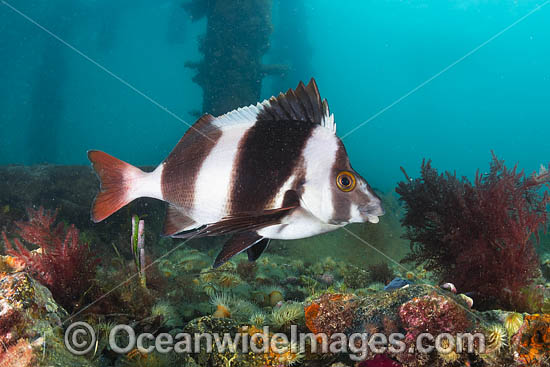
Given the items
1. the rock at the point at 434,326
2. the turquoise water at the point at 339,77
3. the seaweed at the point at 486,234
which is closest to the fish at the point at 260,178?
the rock at the point at 434,326

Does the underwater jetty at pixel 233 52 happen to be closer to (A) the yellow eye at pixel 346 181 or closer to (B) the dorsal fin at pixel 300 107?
(B) the dorsal fin at pixel 300 107

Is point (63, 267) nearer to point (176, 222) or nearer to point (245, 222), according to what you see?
point (176, 222)

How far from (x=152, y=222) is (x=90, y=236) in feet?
4.79

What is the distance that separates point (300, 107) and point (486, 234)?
2.67 meters

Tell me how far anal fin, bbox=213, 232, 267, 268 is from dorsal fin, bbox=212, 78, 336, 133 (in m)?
0.79

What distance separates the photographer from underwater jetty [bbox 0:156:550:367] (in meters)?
1.88

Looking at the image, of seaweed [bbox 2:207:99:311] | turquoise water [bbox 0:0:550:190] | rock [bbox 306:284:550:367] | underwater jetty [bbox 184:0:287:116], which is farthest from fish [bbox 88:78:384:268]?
turquoise water [bbox 0:0:550:190]

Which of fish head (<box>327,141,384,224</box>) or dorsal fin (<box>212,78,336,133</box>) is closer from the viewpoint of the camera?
fish head (<box>327,141,384,224</box>)

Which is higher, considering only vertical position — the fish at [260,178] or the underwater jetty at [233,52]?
the underwater jetty at [233,52]

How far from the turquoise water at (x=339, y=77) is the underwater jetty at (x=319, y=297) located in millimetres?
35519

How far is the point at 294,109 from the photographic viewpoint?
7.12ft

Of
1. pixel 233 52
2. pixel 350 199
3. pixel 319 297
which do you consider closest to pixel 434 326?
pixel 319 297

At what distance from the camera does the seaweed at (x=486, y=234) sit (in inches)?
123

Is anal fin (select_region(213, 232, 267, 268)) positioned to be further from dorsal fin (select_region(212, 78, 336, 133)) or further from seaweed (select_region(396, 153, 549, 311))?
seaweed (select_region(396, 153, 549, 311))
